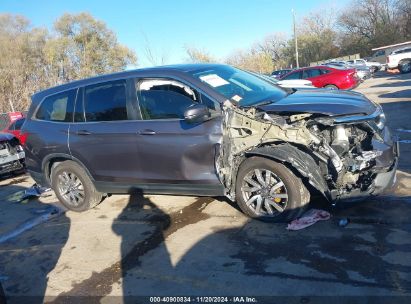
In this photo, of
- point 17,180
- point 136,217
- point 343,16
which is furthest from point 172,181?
point 343,16

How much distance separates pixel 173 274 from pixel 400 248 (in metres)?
2.11

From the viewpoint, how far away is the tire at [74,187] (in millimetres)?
6035

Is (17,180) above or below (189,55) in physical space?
below

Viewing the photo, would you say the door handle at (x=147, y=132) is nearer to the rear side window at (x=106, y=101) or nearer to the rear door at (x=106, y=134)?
the rear door at (x=106, y=134)

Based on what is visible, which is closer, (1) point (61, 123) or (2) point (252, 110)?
(2) point (252, 110)

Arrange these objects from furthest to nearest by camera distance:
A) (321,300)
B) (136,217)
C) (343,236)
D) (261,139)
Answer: (136,217), (261,139), (343,236), (321,300)

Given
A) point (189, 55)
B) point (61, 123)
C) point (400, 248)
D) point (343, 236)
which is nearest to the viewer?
point (400, 248)

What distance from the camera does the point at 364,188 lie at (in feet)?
14.3

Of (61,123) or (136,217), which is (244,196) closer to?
(136,217)

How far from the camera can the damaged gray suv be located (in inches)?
173

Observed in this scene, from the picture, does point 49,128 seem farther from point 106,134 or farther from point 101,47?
point 101,47

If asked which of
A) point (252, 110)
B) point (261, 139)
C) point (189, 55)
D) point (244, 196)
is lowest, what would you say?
point (244, 196)

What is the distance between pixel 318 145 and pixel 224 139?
1018mm

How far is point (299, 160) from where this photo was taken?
4.32 metres
